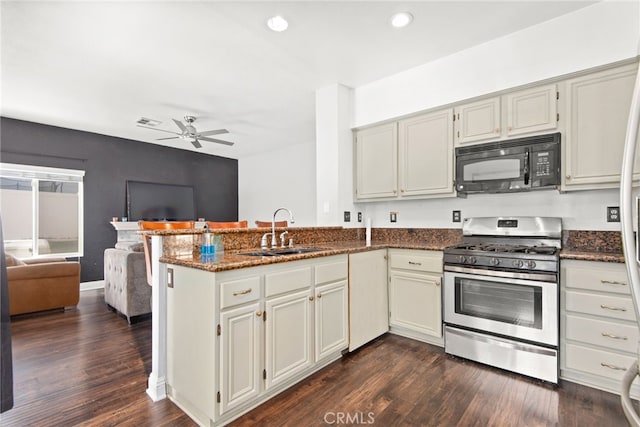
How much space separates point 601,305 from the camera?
2.04m

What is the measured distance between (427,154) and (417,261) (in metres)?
1.09

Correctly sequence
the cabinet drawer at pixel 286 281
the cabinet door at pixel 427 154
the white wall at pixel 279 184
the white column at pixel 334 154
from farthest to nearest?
1. the white wall at pixel 279 184
2. the white column at pixel 334 154
3. the cabinet door at pixel 427 154
4. the cabinet drawer at pixel 286 281

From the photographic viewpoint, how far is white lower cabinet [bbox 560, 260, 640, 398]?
1.97m

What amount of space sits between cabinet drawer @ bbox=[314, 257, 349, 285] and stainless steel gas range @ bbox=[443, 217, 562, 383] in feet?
2.86

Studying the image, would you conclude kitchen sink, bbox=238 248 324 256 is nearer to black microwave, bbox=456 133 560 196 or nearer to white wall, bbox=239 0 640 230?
white wall, bbox=239 0 640 230

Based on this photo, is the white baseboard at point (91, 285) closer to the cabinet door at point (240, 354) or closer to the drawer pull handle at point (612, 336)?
the cabinet door at point (240, 354)

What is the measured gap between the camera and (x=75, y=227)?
5.31 m

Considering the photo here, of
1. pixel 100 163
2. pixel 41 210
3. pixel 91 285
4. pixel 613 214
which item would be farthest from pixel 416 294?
pixel 41 210

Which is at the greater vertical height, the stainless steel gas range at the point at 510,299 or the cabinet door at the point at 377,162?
the cabinet door at the point at 377,162

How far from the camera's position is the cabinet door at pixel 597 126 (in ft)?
7.21

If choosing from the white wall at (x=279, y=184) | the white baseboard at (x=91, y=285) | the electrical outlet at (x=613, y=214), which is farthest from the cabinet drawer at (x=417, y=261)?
the white baseboard at (x=91, y=285)

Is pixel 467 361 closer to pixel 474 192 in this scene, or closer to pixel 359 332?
pixel 359 332

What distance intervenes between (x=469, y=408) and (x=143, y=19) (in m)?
3.55

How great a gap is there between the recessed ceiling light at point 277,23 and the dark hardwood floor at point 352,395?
272cm
